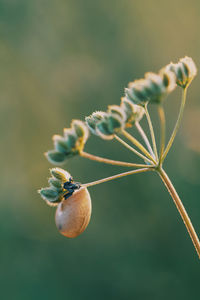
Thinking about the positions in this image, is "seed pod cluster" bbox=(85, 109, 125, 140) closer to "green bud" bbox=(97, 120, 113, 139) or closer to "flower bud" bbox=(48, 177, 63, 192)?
"green bud" bbox=(97, 120, 113, 139)

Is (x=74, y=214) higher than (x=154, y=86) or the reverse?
the reverse

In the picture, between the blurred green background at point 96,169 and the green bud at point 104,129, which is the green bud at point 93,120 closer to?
the green bud at point 104,129

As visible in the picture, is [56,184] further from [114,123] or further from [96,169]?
[96,169]

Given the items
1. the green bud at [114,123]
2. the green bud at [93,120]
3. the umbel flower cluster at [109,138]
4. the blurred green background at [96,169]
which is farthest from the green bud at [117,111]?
the blurred green background at [96,169]

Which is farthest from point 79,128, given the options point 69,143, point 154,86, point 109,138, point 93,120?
point 154,86

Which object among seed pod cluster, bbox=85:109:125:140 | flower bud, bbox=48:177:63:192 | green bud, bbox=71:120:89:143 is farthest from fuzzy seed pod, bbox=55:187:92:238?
seed pod cluster, bbox=85:109:125:140

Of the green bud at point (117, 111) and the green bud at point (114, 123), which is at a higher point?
the green bud at point (117, 111)

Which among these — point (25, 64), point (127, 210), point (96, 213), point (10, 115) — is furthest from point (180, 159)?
point (25, 64)
